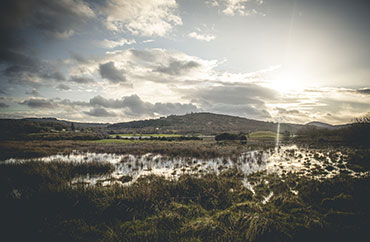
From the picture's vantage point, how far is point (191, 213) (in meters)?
6.51

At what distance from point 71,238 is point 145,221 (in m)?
2.17

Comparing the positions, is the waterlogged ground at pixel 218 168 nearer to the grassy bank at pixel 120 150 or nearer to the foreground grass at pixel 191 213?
the foreground grass at pixel 191 213

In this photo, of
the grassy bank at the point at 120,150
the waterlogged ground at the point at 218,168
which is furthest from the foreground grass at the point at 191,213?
the grassy bank at the point at 120,150

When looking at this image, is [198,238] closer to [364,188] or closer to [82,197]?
[82,197]

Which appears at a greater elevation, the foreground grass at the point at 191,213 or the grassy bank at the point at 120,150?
the foreground grass at the point at 191,213

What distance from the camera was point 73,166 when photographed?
46.5 feet

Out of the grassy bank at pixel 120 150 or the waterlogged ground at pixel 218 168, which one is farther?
the grassy bank at pixel 120 150

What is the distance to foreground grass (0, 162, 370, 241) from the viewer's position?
5055 millimetres

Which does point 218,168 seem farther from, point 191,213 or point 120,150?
point 120,150

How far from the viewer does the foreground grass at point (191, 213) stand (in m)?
5.05

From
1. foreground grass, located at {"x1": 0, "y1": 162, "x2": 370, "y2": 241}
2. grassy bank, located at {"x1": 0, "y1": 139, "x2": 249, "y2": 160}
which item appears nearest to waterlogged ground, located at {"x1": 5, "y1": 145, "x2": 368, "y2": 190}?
foreground grass, located at {"x1": 0, "y1": 162, "x2": 370, "y2": 241}

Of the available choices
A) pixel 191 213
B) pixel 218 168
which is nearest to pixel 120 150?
pixel 218 168

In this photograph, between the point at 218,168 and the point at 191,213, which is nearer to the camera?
the point at 191,213

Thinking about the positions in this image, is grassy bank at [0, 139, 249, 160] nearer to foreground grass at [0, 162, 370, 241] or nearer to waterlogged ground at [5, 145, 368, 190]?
waterlogged ground at [5, 145, 368, 190]
